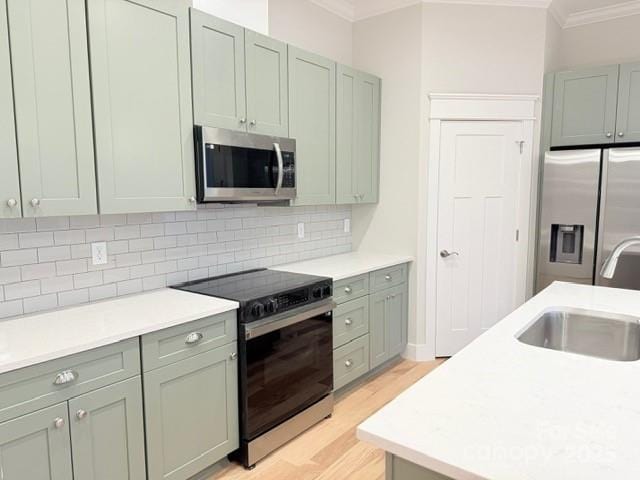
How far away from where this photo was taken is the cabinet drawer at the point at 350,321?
3.11m

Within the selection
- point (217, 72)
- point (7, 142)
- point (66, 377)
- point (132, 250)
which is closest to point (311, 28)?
point (217, 72)

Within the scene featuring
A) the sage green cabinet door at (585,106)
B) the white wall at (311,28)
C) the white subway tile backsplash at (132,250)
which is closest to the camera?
the white subway tile backsplash at (132,250)

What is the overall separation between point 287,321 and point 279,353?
0.18 metres

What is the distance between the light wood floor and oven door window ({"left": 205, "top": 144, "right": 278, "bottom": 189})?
1.56m

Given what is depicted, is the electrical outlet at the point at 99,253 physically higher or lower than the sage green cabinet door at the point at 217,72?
lower

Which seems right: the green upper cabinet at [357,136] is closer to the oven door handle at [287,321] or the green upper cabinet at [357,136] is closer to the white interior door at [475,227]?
the white interior door at [475,227]

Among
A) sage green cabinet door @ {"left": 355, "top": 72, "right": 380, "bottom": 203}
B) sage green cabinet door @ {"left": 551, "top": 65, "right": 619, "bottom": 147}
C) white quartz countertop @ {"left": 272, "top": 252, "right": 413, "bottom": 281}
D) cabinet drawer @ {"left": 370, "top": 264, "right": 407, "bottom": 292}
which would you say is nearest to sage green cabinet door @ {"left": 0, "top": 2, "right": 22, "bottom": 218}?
white quartz countertop @ {"left": 272, "top": 252, "right": 413, "bottom": 281}

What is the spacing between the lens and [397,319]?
381 cm

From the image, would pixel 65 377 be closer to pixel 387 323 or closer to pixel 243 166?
pixel 243 166

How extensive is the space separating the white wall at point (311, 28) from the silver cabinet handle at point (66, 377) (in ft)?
8.73

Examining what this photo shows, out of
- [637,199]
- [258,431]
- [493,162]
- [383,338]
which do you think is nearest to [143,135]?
[258,431]

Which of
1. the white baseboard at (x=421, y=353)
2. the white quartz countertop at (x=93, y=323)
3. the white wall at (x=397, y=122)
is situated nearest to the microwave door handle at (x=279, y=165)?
the white quartz countertop at (x=93, y=323)

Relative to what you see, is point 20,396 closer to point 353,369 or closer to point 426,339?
point 353,369

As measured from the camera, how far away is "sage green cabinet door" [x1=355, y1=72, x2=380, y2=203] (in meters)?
3.73
